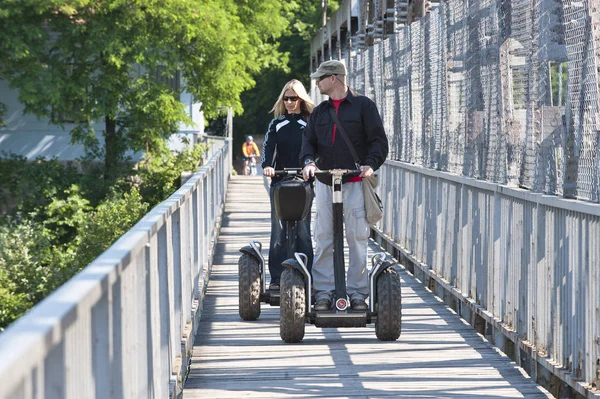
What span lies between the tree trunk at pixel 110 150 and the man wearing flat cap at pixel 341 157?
35796mm

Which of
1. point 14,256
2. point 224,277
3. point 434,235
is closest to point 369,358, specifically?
point 434,235

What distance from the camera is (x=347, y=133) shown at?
9953 mm

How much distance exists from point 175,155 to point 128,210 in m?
4.99

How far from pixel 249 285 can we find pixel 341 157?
165cm

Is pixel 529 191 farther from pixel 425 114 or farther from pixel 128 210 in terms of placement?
pixel 128 210

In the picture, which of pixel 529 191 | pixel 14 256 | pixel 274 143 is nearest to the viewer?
pixel 529 191

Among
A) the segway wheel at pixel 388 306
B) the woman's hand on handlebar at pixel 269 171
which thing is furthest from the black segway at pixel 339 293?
the woman's hand on handlebar at pixel 269 171

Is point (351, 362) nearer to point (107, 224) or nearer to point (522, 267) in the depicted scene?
point (522, 267)

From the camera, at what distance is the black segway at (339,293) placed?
9.66m

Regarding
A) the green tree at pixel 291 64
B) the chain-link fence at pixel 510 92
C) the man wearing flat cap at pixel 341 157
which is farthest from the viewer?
the green tree at pixel 291 64

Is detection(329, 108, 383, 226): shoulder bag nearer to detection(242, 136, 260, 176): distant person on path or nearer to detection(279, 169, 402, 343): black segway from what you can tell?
detection(279, 169, 402, 343): black segway

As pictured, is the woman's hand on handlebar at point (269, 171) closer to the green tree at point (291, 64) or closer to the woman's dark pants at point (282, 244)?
the woman's dark pants at point (282, 244)

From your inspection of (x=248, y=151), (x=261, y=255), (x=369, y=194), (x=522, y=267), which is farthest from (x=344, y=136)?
(x=248, y=151)

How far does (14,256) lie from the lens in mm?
42281
